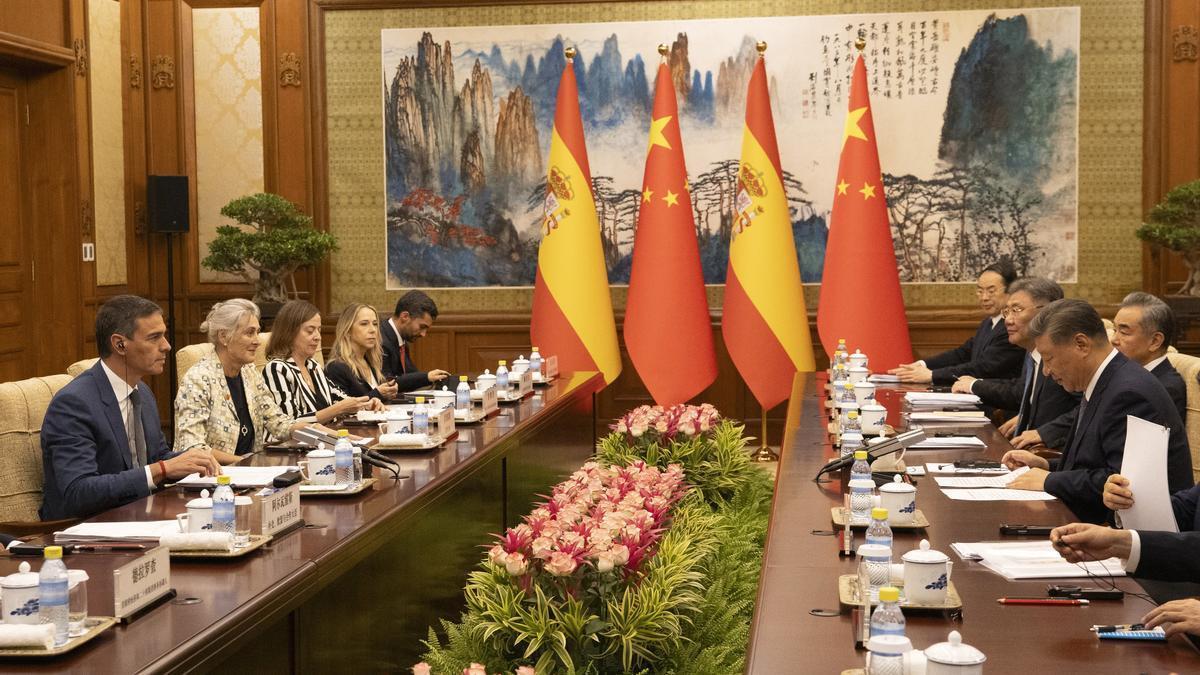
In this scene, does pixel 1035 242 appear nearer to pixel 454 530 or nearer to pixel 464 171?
pixel 464 171

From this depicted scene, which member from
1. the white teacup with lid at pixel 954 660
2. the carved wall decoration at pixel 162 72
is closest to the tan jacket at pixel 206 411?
the white teacup with lid at pixel 954 660

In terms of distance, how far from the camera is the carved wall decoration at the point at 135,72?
870cm

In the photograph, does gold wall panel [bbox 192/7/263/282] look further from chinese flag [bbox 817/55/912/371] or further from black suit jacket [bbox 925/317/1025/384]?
black suit jacket [bbox 925/317/1025/384]

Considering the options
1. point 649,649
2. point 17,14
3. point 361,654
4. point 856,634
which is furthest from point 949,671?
point 17,14

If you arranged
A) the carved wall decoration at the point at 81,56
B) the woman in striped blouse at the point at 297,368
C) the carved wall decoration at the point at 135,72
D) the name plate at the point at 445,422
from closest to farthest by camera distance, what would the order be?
the name plate at the point at 445,422, the woman in striped blouse at the point at 297,368, the carved wall decoration at the point at 81,56, the carved wall decoration at the point at 135,72

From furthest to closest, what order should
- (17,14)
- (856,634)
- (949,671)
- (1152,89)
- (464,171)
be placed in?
(464,171)
(1152,89)
(17,14)
(856,634)
(949,671)

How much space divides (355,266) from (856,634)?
7295mm

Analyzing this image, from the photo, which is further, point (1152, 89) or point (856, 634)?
point (1152, 89)

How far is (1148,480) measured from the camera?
3.03 m

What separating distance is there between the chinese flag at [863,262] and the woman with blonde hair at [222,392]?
4366 mm

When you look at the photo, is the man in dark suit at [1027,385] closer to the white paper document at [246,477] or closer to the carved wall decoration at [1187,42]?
the white paper document at [246,477]

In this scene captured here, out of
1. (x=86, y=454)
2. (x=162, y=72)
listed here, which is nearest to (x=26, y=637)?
(x=86, y=454)

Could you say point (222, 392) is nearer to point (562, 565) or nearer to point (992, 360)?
point (562, 565)

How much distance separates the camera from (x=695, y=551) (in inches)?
169
